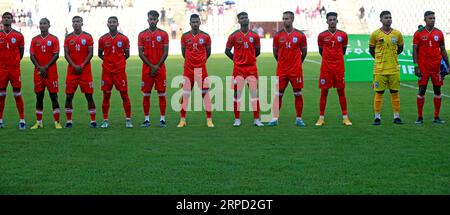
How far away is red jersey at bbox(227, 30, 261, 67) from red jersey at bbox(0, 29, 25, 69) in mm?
3577

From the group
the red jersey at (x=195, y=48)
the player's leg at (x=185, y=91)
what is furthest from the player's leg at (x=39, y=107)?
the red jersey at (x=195, y=48)

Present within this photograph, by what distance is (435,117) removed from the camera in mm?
13305

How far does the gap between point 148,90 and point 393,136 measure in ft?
13.8

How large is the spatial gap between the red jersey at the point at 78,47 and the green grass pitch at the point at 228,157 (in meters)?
1.17

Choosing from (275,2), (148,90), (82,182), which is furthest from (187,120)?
(275,2)

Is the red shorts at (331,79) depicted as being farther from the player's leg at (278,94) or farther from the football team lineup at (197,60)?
the player's leg at (278,94)

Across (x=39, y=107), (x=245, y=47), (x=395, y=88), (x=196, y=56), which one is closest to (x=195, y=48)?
(x=196, y=56)

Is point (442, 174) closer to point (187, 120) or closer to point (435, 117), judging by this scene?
point (435, 117)

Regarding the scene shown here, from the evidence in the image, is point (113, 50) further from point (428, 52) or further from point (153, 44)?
point (428, 52)

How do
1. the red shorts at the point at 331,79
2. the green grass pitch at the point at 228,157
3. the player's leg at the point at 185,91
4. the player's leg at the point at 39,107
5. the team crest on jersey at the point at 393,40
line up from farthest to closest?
1. the player's leg at the point at 185,91
2. the red shorts at the point at 331,79
3. the team crest on jersey at the point at 393,40
4. the player's leg at the point at 39,107
5. the green grass pitch at the point at 228,157

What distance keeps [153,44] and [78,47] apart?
125 cm

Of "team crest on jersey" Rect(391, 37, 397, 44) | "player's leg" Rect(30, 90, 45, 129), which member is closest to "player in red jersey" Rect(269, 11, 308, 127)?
"team crest on jersey" Rect(391, 37, 397, 44)

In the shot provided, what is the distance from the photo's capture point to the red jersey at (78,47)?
1284 centimetres

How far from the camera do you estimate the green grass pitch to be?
8109mm
